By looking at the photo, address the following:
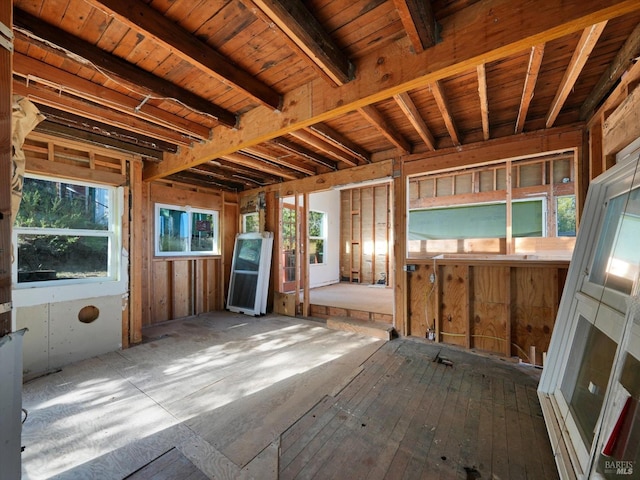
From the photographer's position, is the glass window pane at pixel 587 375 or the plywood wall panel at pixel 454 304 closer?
the glass window pane at pixel 587 375

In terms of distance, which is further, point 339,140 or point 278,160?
point 278,160

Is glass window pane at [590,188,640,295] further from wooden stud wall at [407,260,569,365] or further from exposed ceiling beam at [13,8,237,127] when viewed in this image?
exposed ceiling beam at [13,8,237,127]

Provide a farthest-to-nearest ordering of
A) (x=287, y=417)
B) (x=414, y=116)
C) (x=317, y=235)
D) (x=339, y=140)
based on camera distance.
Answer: (x=317, y=235)
(x=339, y=140)
(x=414, y=116)
(x=287, y=417)

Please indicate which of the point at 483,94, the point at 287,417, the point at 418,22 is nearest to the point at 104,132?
the point at 418,22

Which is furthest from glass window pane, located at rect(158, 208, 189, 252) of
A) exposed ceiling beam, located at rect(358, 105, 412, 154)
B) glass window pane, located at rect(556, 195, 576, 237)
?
glass window pane, located at rect(556, 195, 576, 237)

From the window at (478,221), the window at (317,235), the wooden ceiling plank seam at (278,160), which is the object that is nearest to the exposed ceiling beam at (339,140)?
the wooden ceiling plank seam at (278,160)

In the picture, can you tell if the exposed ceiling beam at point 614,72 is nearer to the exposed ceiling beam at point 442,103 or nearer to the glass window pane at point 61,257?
the exposed ceiling beam at point 442,103

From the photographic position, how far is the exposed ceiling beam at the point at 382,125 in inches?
102

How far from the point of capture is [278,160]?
3.92m

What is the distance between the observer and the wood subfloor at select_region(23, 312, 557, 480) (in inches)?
62.7

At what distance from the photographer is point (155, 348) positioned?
3.44 m

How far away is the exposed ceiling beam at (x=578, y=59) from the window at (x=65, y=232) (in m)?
4.81

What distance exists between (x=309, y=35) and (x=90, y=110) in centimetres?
230

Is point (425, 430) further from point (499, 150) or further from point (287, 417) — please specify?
point (499, 150)
